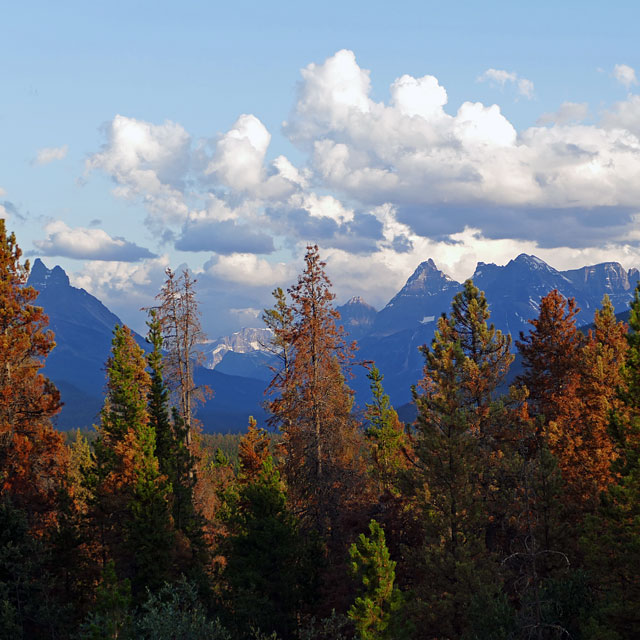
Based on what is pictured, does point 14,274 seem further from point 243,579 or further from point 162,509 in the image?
point 243,579

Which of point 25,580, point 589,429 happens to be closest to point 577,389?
point 589,429

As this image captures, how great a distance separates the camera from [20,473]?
31.6 m

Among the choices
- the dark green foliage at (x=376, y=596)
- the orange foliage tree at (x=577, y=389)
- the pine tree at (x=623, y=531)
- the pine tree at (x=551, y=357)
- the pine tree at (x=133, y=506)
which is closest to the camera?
the pine tree at (x=623, y=531)

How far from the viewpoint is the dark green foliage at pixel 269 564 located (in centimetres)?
3219

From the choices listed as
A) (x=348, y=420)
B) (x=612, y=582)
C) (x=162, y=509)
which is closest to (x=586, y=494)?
(x=612, y=582)

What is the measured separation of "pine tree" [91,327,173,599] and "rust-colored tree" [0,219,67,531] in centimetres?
300

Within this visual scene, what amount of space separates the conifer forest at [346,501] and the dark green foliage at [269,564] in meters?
0.10

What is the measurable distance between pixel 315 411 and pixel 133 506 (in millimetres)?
10519

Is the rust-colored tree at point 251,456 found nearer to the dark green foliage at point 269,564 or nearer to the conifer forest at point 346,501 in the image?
the conifer forest at point 346,501

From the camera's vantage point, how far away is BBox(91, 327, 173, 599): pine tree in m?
34.0

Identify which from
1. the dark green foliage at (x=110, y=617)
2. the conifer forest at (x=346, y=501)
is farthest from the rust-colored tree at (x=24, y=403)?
the dark green foliage at (x=110, y=617)

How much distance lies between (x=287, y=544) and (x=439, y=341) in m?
12.6

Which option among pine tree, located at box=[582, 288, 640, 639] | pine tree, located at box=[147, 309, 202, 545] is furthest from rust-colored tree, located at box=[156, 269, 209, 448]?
pine tree, located at box=[582, 288, 640, 639]

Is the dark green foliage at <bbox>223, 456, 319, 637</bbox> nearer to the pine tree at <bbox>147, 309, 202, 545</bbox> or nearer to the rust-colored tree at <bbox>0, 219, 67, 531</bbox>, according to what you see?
the pine tree at <bbox>147, 309, 202, 545</bbox>
